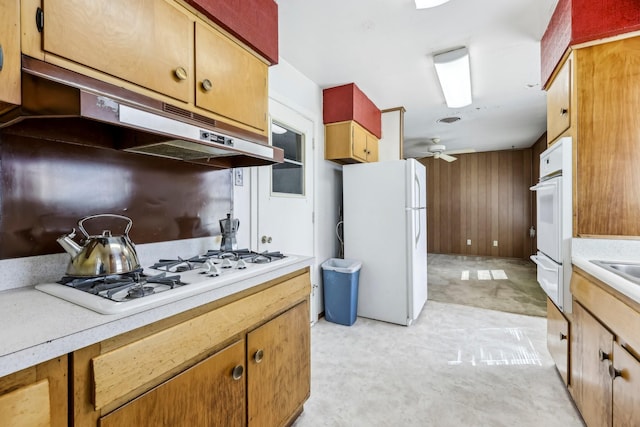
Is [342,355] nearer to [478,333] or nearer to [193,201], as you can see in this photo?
[478,333]

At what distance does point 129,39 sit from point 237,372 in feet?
4.23

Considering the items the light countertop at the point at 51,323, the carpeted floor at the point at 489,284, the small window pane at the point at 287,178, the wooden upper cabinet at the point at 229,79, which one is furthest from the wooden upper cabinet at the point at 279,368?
the carpeted floor at the point at 489,284

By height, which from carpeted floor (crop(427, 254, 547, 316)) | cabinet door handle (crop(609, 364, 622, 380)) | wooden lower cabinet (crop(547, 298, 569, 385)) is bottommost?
carpeted floor (crop(427, 254, 547, 316))

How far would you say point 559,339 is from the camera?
6.15 feet

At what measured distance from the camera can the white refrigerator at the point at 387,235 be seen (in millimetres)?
2854

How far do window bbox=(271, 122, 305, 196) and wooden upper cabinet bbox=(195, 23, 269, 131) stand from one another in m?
0.73

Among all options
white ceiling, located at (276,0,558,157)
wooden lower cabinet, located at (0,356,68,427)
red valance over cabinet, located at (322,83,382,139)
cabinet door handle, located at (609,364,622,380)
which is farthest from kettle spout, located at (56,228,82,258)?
red valance over cabinet, located at (322,83,382,139)

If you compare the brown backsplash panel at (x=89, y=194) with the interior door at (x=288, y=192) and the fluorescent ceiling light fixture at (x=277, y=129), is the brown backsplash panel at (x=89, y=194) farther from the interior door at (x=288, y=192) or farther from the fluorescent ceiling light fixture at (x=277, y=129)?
the fluorescent ceiling light fixture at (x=277, y=129)

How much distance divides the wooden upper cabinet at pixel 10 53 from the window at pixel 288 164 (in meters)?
1.60

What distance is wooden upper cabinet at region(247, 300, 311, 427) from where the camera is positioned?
1242 millimetres

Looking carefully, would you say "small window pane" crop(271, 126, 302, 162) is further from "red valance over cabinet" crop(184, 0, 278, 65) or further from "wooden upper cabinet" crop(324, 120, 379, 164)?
"red valance over cabinet" crop(184, 0, 278, 65)

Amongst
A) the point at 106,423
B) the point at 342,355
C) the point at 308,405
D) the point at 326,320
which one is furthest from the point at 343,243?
the point at 106,423

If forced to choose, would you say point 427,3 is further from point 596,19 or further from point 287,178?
point 287,178

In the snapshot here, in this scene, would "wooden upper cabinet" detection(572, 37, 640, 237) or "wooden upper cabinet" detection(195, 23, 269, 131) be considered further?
"wooden upper cabinet" detection(572, 37, 640, 237)
